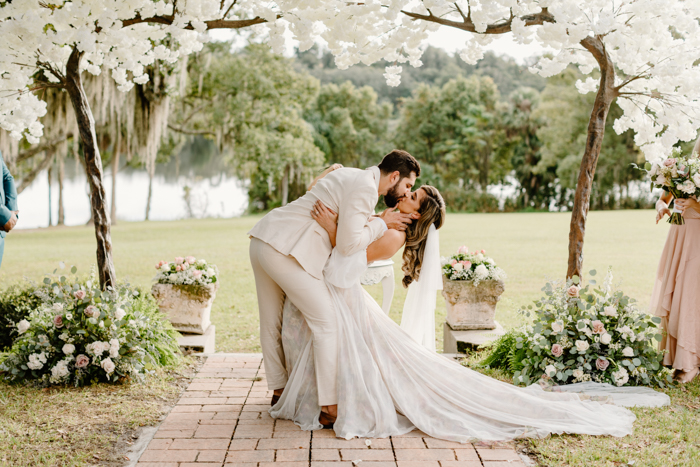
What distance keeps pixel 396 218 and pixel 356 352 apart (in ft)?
2.87

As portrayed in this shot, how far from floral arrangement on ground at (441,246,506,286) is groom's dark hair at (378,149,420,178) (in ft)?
6.50

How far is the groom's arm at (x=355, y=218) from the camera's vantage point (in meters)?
3.31

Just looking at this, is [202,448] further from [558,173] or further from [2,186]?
[558,173]

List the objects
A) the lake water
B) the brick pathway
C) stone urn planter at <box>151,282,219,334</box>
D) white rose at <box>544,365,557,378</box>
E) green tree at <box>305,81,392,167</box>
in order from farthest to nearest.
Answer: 1. green tree at <box>305,81,392,167</box>
2. the lake water
3. stone urn planter at <box>151,282,219,334</box>
4. white rose at <box>544,365,557,378</box>
5. the brick pathway

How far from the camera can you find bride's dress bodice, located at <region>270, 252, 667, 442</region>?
3.37 meters

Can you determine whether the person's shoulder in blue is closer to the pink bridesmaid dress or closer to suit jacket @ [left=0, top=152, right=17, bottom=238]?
suit jacket @ [left=0, top=152, right=17, bottom=238]

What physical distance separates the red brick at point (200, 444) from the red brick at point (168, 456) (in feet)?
0.21

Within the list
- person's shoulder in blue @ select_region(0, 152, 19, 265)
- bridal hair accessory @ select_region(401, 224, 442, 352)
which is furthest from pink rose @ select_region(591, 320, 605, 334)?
person's shoulder in blue @ select_region(0, 152, 19, 265)

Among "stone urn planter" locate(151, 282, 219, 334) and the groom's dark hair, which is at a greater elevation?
the groom's dark hair

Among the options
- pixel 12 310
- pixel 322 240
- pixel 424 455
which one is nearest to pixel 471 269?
pixel 322 240

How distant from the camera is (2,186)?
178 inches

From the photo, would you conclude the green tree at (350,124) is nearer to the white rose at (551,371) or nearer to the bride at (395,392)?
the white rose at (551,371)

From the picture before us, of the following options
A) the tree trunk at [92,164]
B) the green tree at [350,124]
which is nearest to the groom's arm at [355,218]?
the tree trunk at [92,164]

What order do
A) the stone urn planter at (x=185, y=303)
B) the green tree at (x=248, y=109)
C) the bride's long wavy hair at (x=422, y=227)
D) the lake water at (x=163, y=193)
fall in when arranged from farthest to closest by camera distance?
the lake water at (x=163, y=193) < the green tree at (x=248, y=109) < the stone urn planter at (x=185, y=303) < the bride's long wavy hair at (x=422, y=227)
